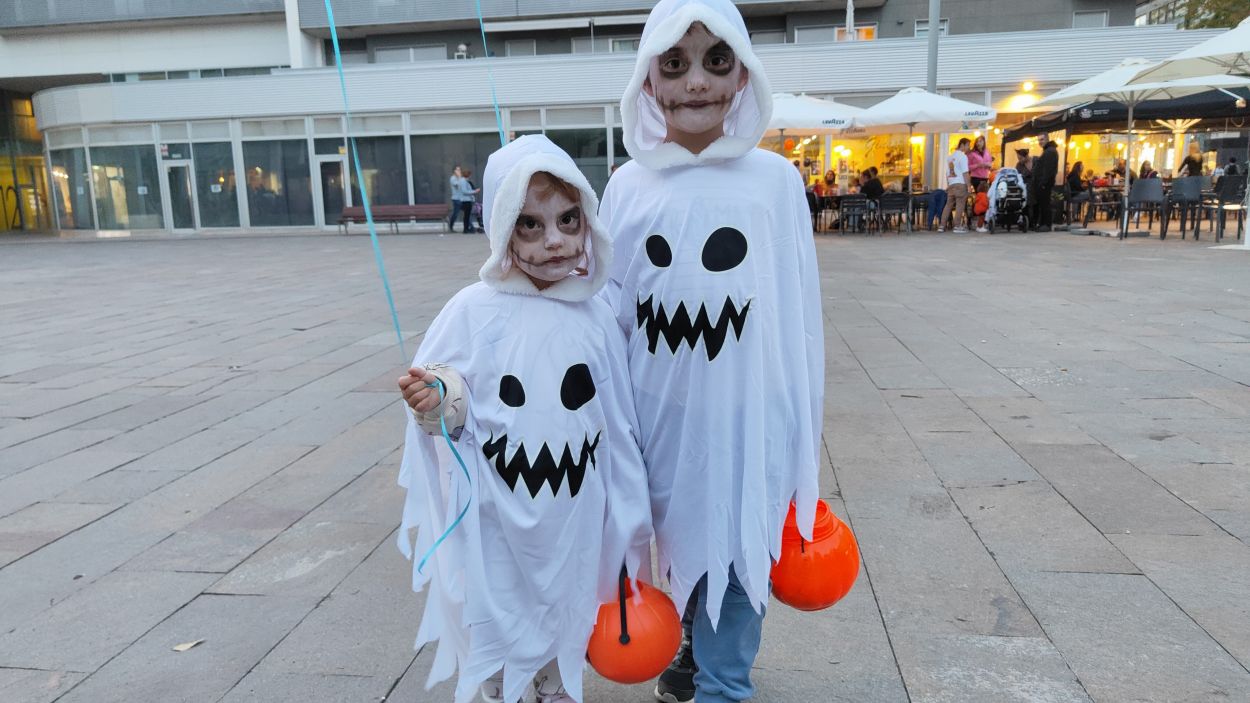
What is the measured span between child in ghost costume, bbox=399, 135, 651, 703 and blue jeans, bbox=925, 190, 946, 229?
1809 centimetres

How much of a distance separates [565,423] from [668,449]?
0.26 meters

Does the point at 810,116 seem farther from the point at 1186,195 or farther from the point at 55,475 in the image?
the point at 55,475

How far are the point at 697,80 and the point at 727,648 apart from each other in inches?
49.2

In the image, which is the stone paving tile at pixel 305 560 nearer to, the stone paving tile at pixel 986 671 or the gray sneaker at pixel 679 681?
the gray sneaker at pixel 679 681

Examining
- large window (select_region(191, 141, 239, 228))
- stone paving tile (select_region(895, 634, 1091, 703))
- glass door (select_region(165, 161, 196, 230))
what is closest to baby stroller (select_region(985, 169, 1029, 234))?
stone paving tile (select_region(895, 634, 1091, 703))

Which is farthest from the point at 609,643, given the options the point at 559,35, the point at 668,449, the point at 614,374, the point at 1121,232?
the point at 559,35

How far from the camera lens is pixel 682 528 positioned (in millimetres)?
1928

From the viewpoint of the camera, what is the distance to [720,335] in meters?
1.88

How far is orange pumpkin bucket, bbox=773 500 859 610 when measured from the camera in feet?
6.38

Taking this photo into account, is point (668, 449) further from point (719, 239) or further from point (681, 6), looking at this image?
point (681, 6)

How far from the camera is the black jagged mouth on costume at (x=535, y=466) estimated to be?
183 centimetres

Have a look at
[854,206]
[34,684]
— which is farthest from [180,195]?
[34,684]

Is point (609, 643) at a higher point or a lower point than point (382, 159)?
lower

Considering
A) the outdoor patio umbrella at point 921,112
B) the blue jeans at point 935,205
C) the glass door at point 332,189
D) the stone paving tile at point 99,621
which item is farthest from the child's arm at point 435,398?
the glass door at point 332,189
